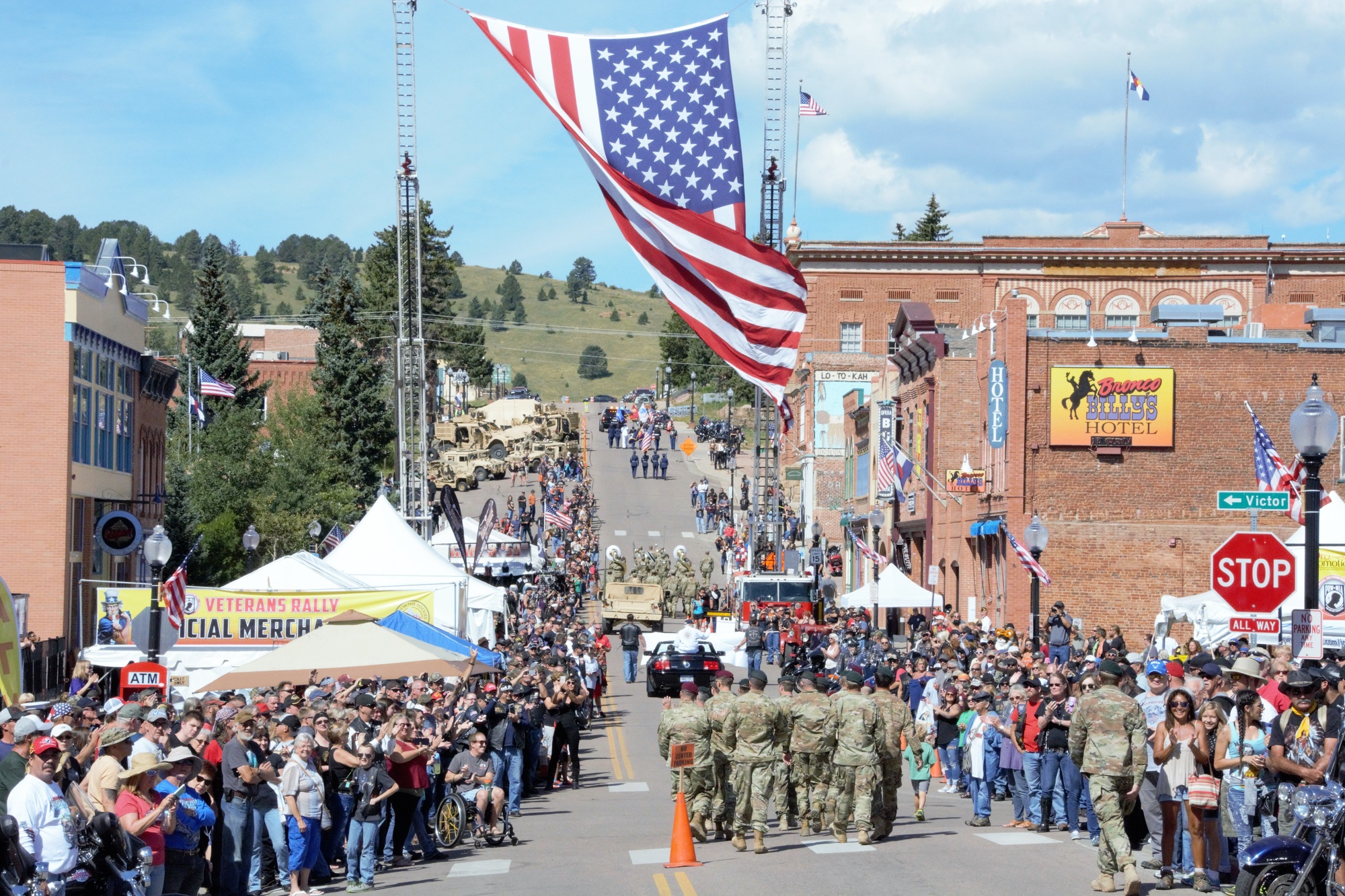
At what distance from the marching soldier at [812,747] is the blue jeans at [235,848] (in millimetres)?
5737

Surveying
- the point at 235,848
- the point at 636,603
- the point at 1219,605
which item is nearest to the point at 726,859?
the point at 235,848

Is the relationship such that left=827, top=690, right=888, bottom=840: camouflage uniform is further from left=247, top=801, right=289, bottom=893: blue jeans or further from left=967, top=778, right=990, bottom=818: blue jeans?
left=247, top=801, right=289, bottom=893: blue jeans

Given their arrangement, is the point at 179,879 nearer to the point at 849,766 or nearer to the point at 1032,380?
the point at 849,766

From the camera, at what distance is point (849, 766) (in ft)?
52.4

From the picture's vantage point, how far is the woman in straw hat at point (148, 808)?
11.8m

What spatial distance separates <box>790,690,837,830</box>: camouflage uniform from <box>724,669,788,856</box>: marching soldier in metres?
0.37

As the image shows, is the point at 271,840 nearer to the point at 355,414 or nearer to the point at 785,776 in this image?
the point at 785,776

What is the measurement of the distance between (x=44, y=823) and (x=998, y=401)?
3477cm

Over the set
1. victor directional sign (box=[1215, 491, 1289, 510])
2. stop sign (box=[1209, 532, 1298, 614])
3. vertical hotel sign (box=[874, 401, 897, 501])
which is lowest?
stop sign (box=[1209, 532, 1298, 614])

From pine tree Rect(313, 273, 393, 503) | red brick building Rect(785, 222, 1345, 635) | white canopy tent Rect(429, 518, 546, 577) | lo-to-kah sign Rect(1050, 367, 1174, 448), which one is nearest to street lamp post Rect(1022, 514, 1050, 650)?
red brick building Rect(785, 222, 1345, 635)

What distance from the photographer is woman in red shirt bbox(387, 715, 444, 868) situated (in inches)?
637

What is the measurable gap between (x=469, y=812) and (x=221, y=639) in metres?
8.14

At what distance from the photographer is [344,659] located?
62.6 feet

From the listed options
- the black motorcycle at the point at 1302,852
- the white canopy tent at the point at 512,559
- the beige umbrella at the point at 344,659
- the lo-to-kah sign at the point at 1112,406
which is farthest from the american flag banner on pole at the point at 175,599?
the white canopy tent at the point at 512,559
